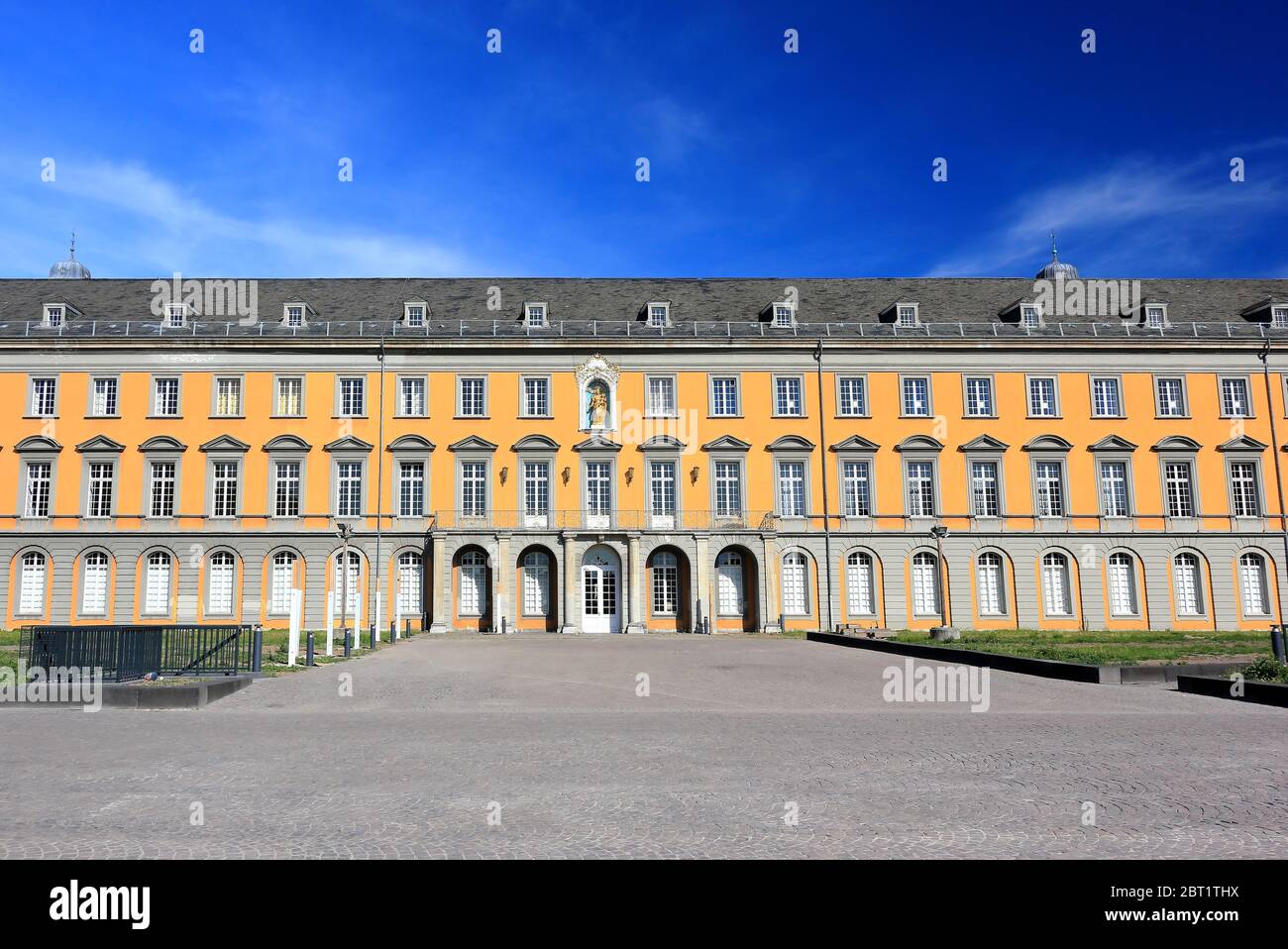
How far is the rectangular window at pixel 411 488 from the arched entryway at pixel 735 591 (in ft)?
45.6

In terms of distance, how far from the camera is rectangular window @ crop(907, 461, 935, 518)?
4516cm

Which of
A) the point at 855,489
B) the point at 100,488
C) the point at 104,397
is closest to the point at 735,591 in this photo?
the point at 855,489

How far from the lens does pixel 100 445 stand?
43.9 metres

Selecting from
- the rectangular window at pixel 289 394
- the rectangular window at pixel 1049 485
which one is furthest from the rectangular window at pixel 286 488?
the rectangular window at pixel 1049 485

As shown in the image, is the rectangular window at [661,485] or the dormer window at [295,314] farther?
the dormer window at [295,314]

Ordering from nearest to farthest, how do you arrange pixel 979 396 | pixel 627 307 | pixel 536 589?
1. pixel 536 589
2. pixel 979 396
3. pixel 627 307

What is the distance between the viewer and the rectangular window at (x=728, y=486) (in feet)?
146

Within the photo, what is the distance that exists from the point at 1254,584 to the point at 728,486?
81.7 feet

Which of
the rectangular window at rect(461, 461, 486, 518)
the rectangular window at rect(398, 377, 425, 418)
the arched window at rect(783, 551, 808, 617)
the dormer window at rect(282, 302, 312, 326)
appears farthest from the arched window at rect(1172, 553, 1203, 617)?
the dormer window at rect(282, 302, 312, 326)

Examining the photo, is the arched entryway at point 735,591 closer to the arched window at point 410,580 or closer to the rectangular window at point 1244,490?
the arched window at point 410,580

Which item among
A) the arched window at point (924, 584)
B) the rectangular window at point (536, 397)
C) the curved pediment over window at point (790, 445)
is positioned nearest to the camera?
the arched window at point (924, 584)

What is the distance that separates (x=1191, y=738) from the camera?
466 inches

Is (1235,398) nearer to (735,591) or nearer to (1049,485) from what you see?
(1049,485)

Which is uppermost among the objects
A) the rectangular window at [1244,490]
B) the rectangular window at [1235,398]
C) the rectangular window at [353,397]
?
the rectangular window at [353,397]
